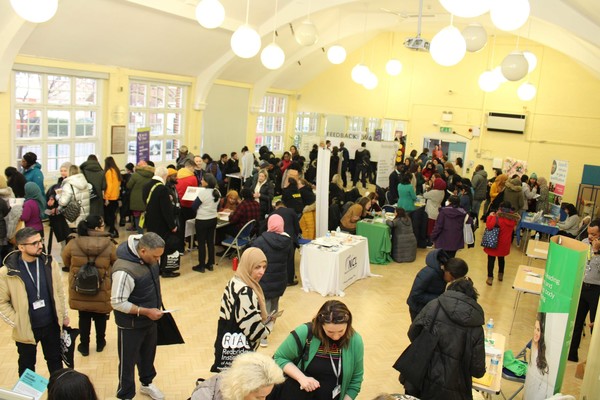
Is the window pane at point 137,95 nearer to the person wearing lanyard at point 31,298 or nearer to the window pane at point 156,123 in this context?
the window pane at point 156,123

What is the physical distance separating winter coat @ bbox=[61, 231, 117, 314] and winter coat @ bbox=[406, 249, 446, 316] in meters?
2.62

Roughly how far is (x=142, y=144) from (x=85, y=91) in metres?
1.52

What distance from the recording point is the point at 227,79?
50.1ft

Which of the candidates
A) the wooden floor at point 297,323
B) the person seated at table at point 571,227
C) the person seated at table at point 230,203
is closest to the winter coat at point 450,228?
the wooden floor at point 297,323

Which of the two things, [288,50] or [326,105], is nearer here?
[288,50]

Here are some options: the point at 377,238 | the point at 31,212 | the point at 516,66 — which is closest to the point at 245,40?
the point at 516,66

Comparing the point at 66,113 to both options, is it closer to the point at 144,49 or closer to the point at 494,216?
the point at 144,49

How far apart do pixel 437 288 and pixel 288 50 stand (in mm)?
11896

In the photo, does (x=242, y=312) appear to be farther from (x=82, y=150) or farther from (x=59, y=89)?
(x=82, y=150)

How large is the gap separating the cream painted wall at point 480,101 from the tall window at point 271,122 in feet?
2.93

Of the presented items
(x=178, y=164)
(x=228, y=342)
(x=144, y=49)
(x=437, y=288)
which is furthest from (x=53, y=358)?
(x=144, y=49)

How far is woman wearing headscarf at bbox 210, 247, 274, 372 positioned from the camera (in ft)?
12.1

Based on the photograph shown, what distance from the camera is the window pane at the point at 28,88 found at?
382 inches

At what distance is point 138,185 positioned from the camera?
8664 millimetres
